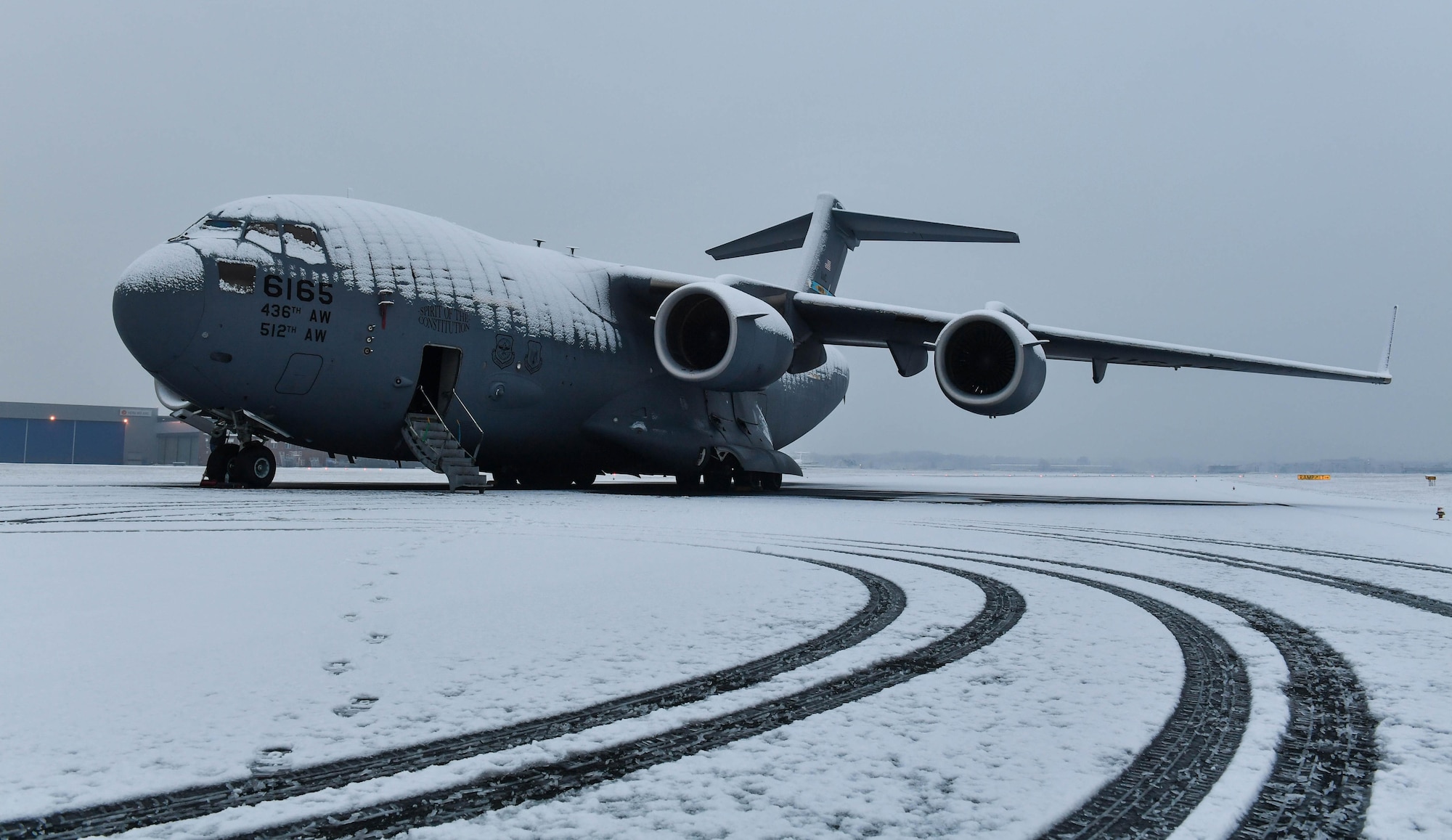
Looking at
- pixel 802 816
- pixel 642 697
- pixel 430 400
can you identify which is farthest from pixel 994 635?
pixel 430 400

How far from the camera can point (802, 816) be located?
4.96ft

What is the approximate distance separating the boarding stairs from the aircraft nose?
270 cm

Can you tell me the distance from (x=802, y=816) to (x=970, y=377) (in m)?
11.9

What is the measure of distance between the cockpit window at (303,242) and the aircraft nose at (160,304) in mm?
982

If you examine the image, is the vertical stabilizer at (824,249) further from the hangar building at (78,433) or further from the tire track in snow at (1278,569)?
the hangar building at (78,433)

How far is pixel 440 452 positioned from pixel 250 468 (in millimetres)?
2124

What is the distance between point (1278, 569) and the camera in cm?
492

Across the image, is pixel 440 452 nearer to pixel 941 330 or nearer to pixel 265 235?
pixel 265 235

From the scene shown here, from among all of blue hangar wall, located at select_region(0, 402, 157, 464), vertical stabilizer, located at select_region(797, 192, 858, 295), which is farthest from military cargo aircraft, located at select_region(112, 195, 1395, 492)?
blue hangar wall, located at select_region(0, 402, 157, 464)

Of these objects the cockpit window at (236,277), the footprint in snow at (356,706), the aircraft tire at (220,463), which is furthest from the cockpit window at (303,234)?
the footprint in snow at (356,706)

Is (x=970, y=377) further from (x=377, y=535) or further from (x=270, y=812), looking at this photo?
(x=270, y=812)

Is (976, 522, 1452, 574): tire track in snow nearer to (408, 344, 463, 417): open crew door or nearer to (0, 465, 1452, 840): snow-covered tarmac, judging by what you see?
(0, 465, 1452, 840): snow-covered tarmac

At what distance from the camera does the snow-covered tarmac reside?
152 cm

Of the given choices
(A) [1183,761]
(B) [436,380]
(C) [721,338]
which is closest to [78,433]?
(B) [436,380]
